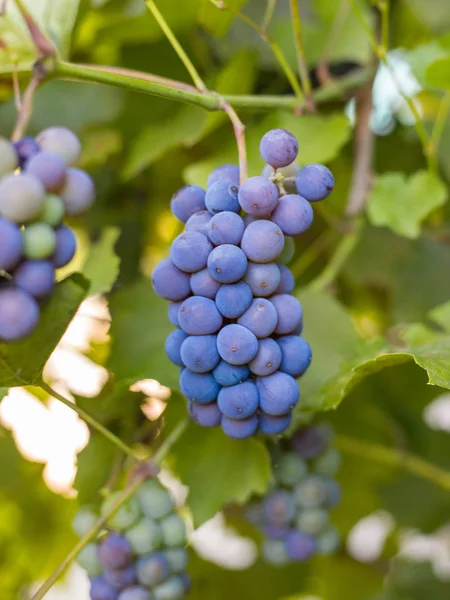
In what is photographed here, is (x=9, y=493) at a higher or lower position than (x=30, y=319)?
lower

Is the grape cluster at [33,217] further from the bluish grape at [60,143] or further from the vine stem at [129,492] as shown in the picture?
the vine stem at [129,492]

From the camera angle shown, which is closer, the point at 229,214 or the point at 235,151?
the point at 229,214

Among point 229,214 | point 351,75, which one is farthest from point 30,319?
point 351,75

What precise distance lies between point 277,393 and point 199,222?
0.11 metres

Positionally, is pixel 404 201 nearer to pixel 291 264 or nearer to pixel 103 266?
pixel 291 264

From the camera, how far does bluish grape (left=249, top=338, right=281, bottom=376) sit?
354mm

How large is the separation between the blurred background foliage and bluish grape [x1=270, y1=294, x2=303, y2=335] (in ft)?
0.21

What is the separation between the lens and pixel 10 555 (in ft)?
2.50

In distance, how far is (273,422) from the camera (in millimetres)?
374

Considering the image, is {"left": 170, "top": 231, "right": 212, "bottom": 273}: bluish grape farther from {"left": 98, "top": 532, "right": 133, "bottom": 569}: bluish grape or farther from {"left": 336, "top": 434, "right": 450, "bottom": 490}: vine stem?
{"left": 336, "top": 434, "right": 450, "bottom": 490}: vine stem

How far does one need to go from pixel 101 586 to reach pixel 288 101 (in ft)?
1.34

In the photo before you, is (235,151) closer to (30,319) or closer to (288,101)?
(288,101)

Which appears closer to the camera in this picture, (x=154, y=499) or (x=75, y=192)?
(x=75, y=192)

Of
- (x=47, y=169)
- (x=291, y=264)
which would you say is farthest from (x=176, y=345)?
(x=291, y=264)
